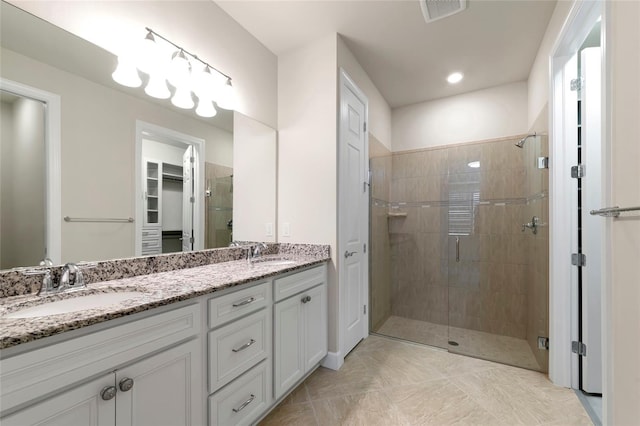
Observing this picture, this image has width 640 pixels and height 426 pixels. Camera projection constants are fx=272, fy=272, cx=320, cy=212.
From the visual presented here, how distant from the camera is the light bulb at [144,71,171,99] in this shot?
1.56 metres

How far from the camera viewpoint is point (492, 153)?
277cm

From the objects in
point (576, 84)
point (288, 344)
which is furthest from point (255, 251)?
point (576, 84)

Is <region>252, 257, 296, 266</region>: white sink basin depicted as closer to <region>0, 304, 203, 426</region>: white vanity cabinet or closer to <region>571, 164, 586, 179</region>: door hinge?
<region>0, 304, 203, 426</region>: white vanity cabinet

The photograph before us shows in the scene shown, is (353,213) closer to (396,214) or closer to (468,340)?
(396,214)

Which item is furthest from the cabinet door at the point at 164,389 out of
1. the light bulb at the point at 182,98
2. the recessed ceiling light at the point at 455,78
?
the recessed ceiling light at the point at 455,78

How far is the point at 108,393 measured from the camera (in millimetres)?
853

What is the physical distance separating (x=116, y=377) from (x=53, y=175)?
93cm

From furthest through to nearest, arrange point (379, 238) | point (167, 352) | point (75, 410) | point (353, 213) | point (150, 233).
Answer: point (379, 238)
point (353, 213)
point (150, 233)
point (167, 352)
point (75, 410)

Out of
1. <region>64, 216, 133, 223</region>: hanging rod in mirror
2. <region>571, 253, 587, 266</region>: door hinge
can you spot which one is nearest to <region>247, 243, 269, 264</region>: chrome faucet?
<region>64, 216, 133, 223</region>: hanging rod in mirror

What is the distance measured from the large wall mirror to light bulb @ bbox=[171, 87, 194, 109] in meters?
0.05

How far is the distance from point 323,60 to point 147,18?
3.98 feet

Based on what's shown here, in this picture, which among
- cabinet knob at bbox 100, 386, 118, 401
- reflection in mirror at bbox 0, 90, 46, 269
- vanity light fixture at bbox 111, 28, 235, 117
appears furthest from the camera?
vanity light fixture at bbox 111, 28, 235, 117

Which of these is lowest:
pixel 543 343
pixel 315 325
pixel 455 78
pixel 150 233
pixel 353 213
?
pixel 543 343

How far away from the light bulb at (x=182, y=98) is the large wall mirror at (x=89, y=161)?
0.05m
